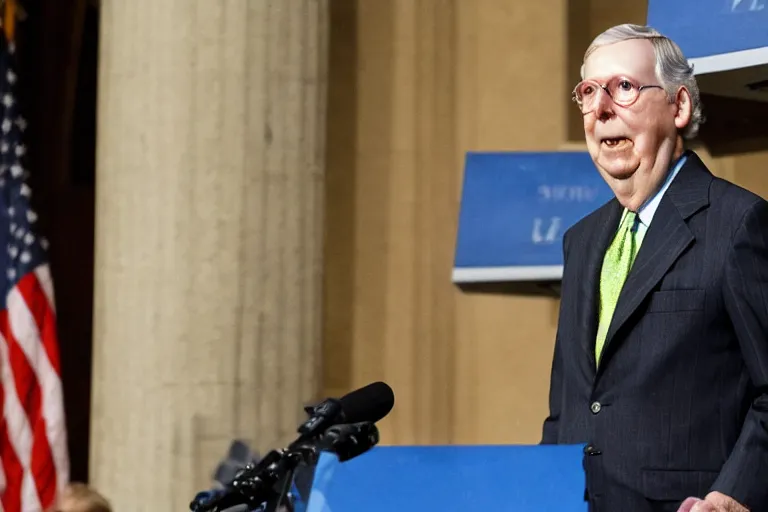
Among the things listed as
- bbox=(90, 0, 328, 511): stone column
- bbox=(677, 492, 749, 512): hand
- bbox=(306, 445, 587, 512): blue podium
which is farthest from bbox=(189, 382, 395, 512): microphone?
bbox=(90, 0, 328, 511): stone column

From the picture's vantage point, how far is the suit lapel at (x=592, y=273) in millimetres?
2252

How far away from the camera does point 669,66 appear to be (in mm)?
2227

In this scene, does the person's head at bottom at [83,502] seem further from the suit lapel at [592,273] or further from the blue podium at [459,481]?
the suit lapel at [592,273]

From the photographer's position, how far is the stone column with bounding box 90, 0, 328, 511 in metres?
3.77

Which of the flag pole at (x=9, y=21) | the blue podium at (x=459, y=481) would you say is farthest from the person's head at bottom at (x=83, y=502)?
the flag pole at (x=9, y=21)

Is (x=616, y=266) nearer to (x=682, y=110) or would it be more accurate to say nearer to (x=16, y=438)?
(x=682, y=110)

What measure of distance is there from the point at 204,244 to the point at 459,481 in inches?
72.3

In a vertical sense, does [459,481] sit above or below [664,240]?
below

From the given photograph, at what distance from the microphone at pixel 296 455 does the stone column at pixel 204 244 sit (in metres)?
2.07

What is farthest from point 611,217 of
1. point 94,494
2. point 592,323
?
point 94,494

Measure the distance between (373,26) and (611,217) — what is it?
271cm

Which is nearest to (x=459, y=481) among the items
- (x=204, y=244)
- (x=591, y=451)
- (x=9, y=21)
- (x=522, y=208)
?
(x=591, y=451)

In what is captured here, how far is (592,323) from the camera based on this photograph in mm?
2260

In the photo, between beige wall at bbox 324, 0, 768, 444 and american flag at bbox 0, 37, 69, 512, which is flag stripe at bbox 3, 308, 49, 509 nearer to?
american flag at bbox 0, 37, 69, 512
